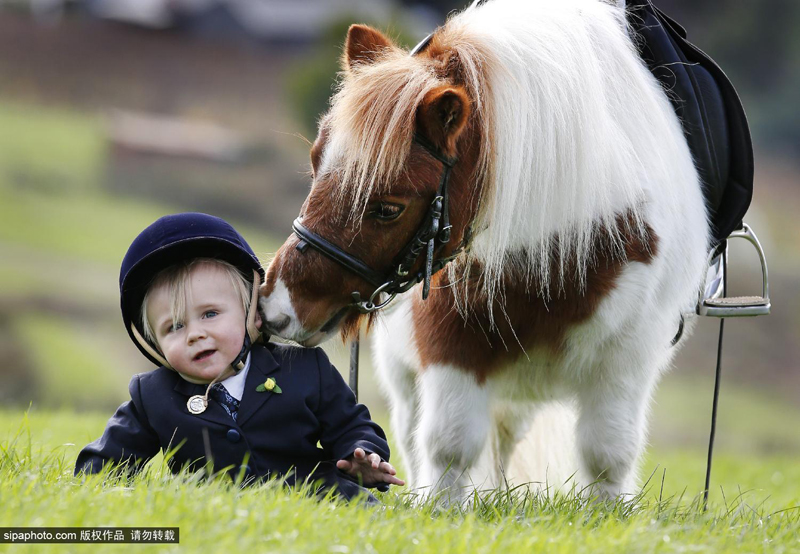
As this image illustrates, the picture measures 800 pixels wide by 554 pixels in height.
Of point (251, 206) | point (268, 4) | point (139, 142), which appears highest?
point (268, 4)

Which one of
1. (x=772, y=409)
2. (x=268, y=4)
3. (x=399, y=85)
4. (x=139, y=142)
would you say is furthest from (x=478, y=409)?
(x=268, y=4)

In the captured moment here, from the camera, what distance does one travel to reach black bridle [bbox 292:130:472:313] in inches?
102

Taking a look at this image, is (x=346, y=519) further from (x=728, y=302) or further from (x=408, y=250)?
(x=728, y=302)

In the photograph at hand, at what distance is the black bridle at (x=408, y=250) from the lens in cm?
259

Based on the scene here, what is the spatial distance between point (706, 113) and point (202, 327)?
88.5 inches

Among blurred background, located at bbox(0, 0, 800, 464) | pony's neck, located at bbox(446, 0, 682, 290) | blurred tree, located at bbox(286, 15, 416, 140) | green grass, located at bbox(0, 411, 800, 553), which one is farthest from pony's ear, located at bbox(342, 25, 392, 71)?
blurred tree, located at bbox(286, 15, 416, 140)

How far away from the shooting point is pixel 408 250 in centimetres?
267

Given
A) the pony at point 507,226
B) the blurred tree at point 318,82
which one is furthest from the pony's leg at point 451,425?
the blurred tree at point 318,82

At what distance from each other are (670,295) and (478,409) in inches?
34.1

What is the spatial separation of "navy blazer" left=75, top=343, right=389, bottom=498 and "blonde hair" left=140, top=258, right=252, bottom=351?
0.17 meters

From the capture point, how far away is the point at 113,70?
28062 mm

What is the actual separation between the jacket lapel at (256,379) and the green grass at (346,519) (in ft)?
0.89

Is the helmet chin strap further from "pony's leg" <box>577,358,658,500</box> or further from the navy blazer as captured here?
"pony's leg" <box>577,358,658,500</box>

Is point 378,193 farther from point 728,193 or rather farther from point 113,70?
point 113,70
